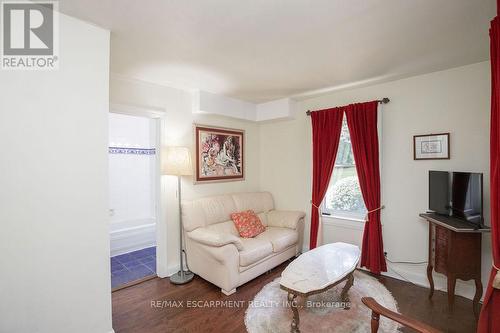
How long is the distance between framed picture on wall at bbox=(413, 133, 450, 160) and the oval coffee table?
1.37m

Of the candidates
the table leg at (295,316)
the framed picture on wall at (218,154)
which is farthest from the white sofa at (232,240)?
the table leg at (295,316)

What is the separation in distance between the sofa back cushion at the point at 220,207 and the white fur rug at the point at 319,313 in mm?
→ 1127

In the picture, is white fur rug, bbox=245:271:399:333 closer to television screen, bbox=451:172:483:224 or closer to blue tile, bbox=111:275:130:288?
television screen, bbox=451:172:483:224

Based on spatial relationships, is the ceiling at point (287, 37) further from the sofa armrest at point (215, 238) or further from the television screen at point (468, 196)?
the sofa armrest at point (215, 238)

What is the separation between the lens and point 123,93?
9.09ft

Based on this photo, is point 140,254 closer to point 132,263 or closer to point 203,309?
point 132,263

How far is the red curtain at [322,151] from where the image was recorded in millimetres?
3367

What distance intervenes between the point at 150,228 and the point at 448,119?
4655mm

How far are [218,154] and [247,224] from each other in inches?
46.0

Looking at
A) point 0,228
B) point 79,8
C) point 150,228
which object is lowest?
point 150,228

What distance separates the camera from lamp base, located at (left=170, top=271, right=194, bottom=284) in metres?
2.89

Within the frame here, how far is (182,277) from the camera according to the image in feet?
9.77

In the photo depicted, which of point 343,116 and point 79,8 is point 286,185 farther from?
point 79,8

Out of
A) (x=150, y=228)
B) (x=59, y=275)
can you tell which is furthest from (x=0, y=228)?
(x=150, y=228)
